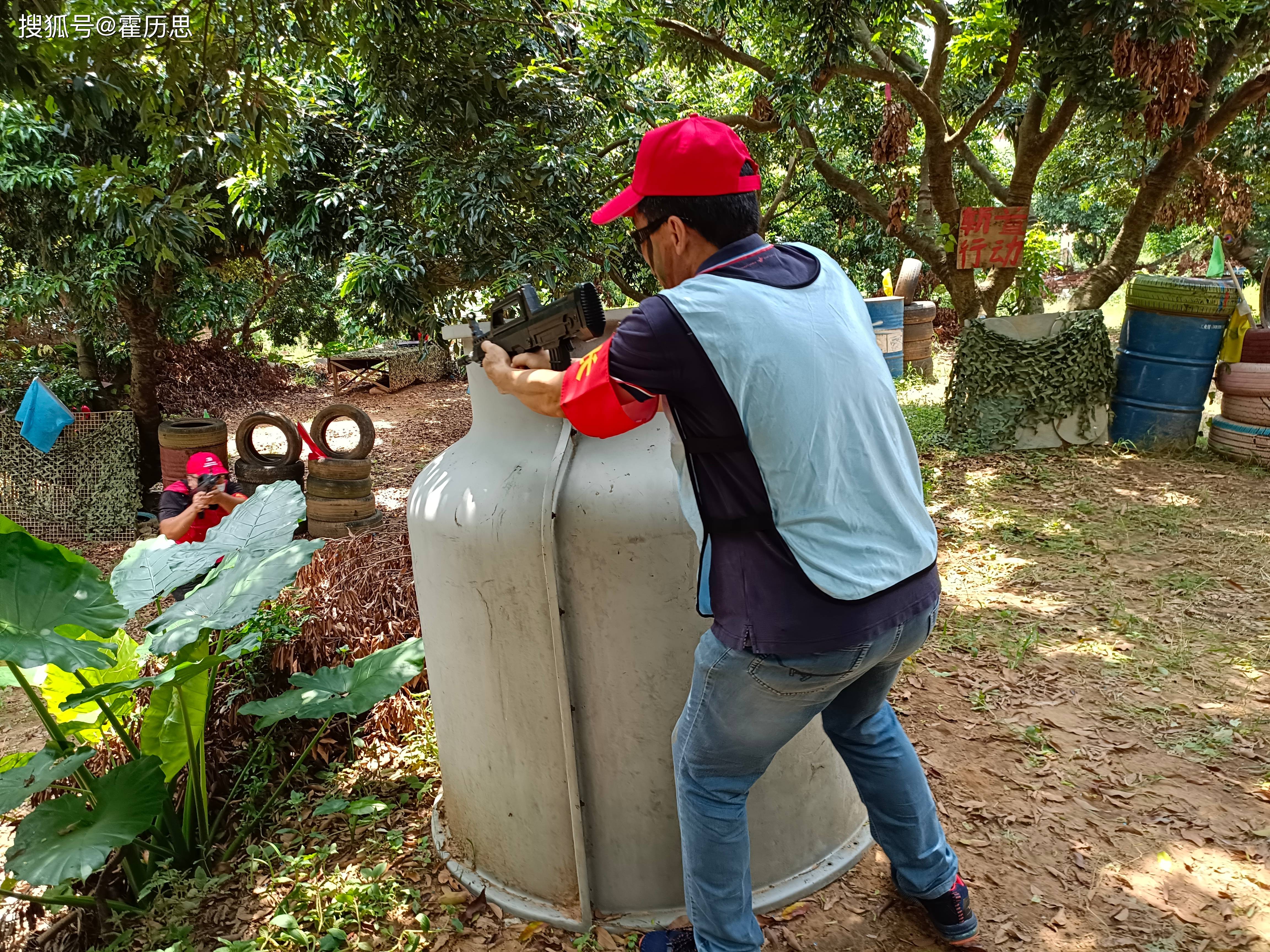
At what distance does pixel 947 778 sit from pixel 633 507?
1.67 m

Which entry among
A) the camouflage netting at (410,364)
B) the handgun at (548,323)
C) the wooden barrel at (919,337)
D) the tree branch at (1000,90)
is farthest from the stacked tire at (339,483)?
the camouflage netting at (410,364)

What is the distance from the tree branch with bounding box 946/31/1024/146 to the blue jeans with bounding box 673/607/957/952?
6412mm

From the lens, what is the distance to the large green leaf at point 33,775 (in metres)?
2.35

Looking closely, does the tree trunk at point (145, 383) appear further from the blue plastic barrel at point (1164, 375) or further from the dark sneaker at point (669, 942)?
the blue plastic barrel at point (1164, 375)

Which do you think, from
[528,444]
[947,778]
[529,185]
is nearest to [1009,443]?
[529,185]

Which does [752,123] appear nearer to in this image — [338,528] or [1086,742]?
[338,528]

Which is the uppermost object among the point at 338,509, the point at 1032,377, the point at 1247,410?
the point at 1032,377

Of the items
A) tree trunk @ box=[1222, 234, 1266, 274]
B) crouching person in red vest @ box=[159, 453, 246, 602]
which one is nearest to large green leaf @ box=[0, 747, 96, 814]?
crouching person in red vest @ box=[159, 453, 246, 602]

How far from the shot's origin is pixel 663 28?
7.76 meters

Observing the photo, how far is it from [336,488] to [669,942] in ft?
18.2

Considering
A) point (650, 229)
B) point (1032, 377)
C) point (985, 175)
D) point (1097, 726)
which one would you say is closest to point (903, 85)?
point (985, 175)

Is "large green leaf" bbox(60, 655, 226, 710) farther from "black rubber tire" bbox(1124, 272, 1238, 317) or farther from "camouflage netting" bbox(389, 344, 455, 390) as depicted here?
"camouflage netting" bbox(389, 344, 455, 390)

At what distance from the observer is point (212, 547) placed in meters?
2.91

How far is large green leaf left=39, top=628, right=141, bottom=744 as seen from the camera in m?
2.93
